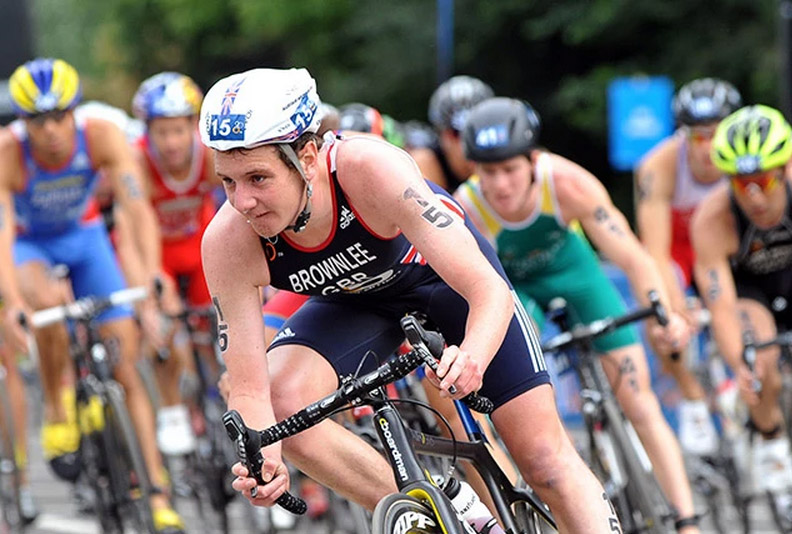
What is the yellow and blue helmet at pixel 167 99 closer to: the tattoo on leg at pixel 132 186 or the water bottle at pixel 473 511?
the tattoo on leg at pixel 132 186

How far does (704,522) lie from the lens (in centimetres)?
970

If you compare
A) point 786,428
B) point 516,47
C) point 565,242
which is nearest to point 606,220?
point 565,242

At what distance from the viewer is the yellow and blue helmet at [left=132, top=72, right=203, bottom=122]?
9648 millimetres

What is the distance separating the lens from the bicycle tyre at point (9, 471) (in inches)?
357

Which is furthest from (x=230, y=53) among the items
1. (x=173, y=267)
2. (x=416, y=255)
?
(x=416, y=255)

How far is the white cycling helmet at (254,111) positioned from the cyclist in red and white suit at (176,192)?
4755mm

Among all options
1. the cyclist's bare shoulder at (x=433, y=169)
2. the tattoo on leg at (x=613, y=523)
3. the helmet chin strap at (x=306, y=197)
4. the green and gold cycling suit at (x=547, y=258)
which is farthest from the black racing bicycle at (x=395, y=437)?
the cyclist's bare shoulder at (x=433, y=169)

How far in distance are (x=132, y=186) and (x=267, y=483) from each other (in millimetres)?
4492

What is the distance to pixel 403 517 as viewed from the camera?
4.41 m

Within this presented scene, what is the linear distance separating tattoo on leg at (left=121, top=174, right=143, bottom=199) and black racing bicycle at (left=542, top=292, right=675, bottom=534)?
280cm

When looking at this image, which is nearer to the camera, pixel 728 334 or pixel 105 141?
pixel 728 334

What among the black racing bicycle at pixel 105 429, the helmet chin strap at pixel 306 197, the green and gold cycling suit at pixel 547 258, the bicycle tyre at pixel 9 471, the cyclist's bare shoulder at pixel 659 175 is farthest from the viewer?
the cyclist's bare shoulder at pixel 659 175

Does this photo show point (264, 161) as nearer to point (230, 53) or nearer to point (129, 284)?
point (129, 284)

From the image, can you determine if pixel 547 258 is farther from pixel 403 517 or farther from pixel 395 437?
pixel 403 517
